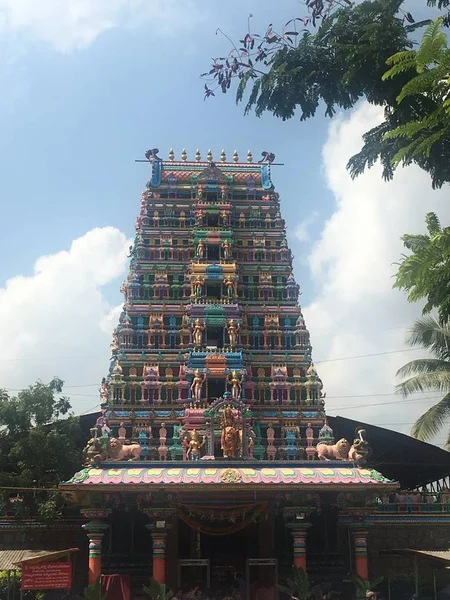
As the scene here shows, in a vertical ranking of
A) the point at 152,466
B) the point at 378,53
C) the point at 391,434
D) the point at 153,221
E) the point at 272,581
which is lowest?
the point at 272,581

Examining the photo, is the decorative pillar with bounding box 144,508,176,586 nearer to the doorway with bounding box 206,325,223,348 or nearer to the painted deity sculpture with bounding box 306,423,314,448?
the painted deity sculpture with bounding box 306,423,314,448

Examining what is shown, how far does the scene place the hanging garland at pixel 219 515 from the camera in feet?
72.5

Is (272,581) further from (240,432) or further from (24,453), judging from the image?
(24,453)

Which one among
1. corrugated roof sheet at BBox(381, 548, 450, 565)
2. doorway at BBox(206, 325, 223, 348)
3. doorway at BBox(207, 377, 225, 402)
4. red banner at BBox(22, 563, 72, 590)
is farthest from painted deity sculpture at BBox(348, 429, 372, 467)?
red banner at BBox(22, 563, 72, 590)

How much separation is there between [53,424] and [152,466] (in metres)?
8.79

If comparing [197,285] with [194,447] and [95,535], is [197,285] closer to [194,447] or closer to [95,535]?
[194,447]

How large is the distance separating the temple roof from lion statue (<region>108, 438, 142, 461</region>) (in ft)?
3.81

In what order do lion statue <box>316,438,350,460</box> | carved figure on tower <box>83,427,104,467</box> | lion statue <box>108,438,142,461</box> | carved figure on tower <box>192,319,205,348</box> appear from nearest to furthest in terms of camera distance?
carved figure on tower <box>83,427,104,467</box>
lion statue <box>108,438,142,461</box>
lion statue <box>316,438,350,460</box>
carved figure on tower <box>192,319,205,348</box>

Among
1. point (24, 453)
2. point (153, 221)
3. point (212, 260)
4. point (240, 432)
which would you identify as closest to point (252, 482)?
point (240, 432)

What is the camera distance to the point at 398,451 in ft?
111

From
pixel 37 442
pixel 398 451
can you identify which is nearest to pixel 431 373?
pixel 398 451

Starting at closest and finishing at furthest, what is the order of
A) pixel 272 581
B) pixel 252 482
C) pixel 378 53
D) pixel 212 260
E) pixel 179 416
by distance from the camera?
pixel 378 53 → pixel 252 482 → pixel 272 581 → pixel 179 416 → pixel 212 260

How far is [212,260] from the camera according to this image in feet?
105

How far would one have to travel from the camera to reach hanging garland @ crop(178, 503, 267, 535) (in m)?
22.1
